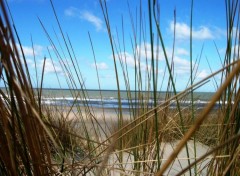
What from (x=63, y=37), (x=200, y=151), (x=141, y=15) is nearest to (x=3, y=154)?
(x=63, y=37)

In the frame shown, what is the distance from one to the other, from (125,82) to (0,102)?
824mm

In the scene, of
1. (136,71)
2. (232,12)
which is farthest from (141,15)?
(232,12)

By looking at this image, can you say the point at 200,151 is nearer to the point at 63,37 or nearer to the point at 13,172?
the point at 63,37

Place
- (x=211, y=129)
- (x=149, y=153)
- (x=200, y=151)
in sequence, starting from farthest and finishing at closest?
1. (x=211, y=129)
2. (x=200, y=151)
3. (x=149, y=153)

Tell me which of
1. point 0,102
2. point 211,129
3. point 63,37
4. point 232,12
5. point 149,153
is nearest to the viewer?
point 0,102

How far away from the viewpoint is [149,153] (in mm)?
1231

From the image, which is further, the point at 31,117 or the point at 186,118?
the point at 186,118

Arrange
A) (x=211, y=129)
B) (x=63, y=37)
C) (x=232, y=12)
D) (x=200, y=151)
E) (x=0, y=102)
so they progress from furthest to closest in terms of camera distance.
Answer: (x=211, y=129) < (x=200, y=151) < (x=63, y=37) < (x=232, y=12) < (x=0, y=102)

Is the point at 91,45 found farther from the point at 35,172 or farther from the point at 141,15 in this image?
the point at 35,172

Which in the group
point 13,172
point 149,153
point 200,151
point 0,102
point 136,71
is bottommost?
point 200,151

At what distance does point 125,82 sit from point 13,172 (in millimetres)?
813

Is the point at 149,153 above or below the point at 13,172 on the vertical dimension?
below

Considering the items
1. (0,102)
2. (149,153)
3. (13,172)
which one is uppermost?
(0,102)

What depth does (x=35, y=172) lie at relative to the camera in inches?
22.9
